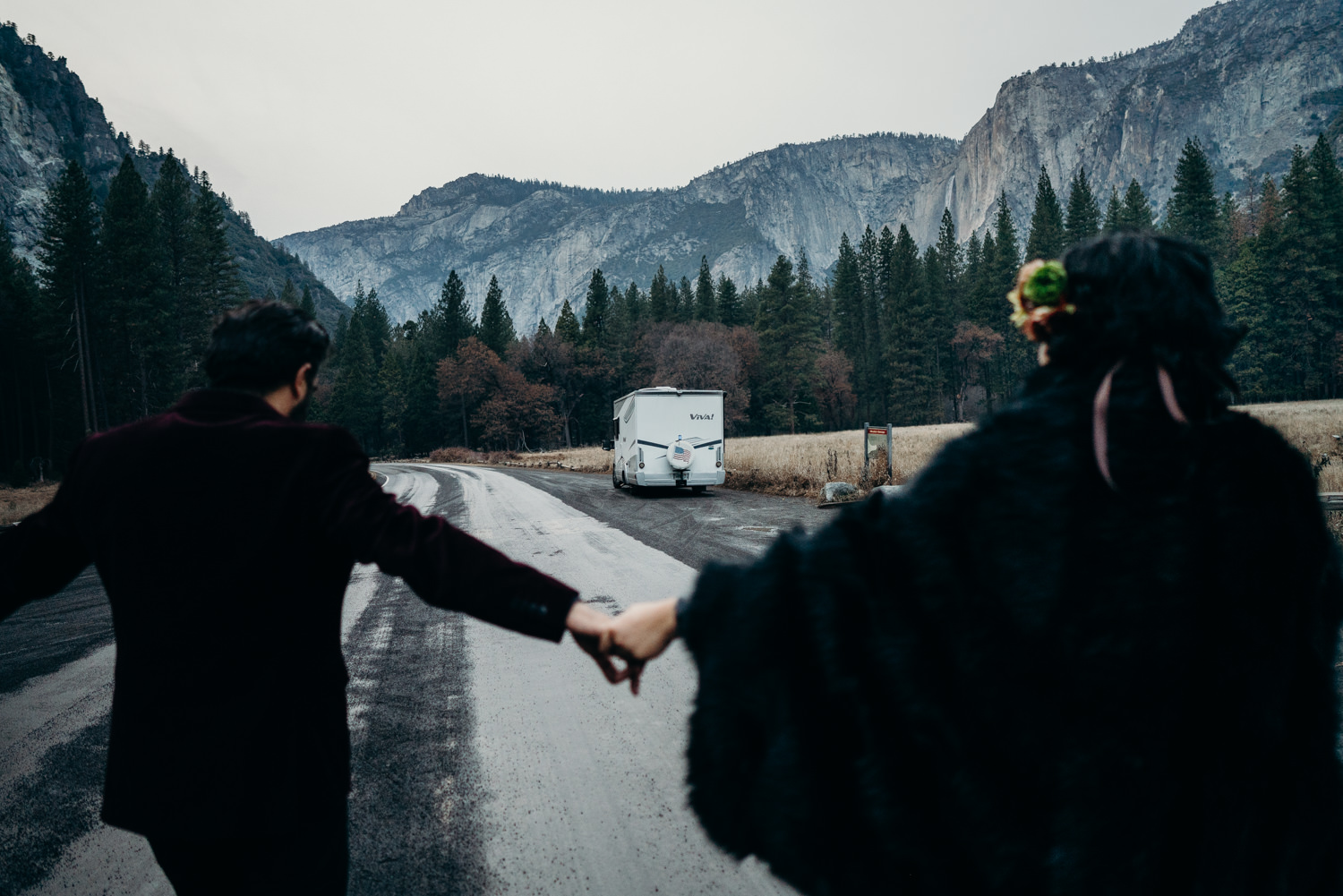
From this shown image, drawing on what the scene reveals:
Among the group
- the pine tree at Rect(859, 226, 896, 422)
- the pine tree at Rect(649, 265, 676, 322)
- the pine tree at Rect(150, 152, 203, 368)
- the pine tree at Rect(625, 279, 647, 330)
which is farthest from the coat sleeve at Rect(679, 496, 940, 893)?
the pine tree at Rect(649, 265, 676, 322)

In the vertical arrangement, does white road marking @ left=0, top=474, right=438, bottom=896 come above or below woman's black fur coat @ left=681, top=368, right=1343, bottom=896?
below

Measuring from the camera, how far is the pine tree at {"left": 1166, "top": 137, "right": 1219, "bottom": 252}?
173 feet

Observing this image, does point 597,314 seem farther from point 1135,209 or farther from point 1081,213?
point 1135,209

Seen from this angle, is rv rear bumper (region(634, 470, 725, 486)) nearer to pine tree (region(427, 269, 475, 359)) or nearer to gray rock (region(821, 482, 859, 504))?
gray rock (region(821, 482, 859, 504))

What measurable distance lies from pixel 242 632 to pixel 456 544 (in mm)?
466

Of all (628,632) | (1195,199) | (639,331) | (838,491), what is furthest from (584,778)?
(639,331)

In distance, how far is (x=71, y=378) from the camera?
150 ft

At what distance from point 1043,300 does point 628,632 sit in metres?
1.21

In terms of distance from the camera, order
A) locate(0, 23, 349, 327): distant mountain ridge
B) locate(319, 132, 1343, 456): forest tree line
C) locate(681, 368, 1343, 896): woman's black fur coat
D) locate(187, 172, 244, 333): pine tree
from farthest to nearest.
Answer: locate(0, 23, 349, 327): distant mountain ridge, locate(319, 132, 1343, 456): forest tree line, locate(187, 172, 244, 333): pine tree, locate(681, 368, 1343, 896): woman's black fur coat

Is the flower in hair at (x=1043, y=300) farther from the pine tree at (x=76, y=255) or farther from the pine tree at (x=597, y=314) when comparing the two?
the pine tree at (x=597, y=314)

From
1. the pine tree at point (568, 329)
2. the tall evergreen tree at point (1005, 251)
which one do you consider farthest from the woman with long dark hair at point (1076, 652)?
the pine tree at point (568, 329)

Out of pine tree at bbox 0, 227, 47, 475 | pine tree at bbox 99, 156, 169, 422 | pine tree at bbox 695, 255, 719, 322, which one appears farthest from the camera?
pine tree at bbox 695, 255, 719, 322

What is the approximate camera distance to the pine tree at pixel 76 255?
120 feet

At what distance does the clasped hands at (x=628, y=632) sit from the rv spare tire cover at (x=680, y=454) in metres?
16.2
